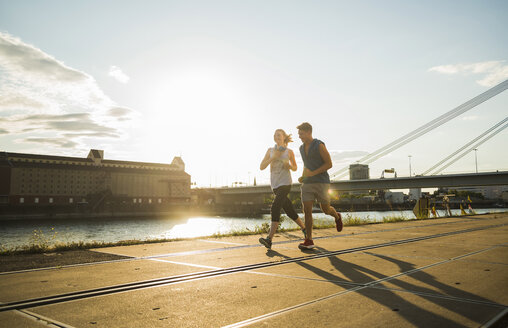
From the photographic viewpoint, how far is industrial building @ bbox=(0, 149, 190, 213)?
8462 centimetres

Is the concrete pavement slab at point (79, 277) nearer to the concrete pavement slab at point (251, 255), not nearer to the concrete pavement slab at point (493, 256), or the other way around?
the concrete pavement slab at point (251, 255)

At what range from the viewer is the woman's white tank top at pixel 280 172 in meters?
6.34

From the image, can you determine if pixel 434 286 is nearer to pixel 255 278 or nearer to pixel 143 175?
pixel 255 278

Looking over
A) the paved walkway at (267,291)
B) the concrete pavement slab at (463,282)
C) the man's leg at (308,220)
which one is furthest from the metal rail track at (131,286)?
the concrete pavement slab at (463,282)

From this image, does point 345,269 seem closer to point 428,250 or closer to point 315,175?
point 428,250

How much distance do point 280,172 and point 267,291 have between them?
3.59 meters

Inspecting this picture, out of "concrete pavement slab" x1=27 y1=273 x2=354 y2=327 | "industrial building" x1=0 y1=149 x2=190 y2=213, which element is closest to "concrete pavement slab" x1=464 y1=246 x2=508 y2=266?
"concrete pavement slab" x1=27 y1=273 x2=354 y2=327

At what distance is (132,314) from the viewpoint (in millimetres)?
2369

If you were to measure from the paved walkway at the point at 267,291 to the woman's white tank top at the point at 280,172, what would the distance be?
166 cm

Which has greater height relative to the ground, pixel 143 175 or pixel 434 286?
pixel 143 175

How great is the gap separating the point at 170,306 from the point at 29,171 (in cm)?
10269

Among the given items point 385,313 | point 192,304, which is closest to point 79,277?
point 192,304

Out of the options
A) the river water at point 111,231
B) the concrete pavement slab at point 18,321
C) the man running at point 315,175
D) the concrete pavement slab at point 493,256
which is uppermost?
the man running at point 315,175

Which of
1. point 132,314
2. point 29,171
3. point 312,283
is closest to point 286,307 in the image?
point 312,283
